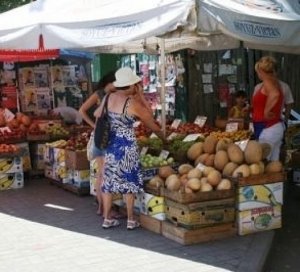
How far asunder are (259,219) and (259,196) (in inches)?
10.3

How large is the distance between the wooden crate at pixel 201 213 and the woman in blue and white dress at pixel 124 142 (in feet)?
1.68

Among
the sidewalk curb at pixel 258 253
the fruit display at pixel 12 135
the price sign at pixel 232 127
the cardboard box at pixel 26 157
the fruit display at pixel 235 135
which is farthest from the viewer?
the cardboard box at pixel 26 157

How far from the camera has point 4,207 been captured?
7.87 meters

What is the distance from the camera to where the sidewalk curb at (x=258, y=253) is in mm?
5148

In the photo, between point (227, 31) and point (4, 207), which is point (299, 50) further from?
point (4, 207)

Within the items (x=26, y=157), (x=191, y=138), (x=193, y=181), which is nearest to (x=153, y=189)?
(x=193, y=181)

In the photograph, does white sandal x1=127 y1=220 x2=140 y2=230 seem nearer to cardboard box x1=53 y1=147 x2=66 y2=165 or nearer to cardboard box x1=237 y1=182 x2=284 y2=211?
cardboard box x1=237 y1=182 x2=284 y2=211

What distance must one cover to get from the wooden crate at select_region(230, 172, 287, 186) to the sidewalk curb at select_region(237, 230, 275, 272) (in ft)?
1.86

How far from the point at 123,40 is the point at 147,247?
212 cm

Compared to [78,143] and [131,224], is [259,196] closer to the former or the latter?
[131,224]

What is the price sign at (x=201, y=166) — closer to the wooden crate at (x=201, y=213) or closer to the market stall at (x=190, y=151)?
the market stall at (x=190, y=151)

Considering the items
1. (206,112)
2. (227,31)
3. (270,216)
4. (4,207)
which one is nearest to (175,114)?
(206,112)

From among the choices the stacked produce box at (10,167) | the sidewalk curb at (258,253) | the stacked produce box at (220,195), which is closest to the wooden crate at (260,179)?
the stacked produce box at (220,195)

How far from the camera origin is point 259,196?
6.15 m
